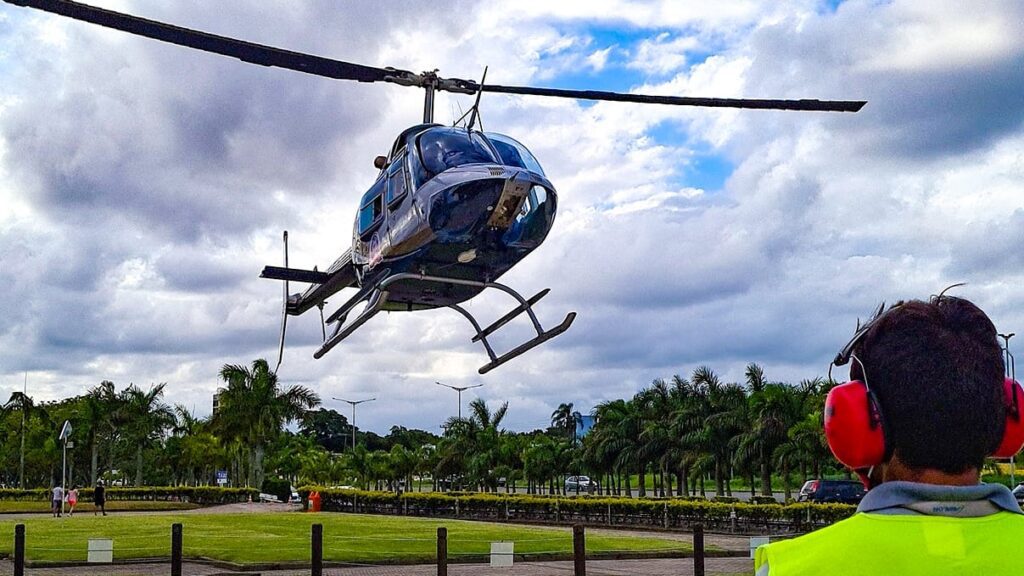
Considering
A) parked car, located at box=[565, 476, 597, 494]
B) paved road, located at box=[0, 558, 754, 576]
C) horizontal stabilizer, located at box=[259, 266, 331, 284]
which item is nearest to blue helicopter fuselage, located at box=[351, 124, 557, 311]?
horizontal stabilizer, located at box=[259, 266, 331, 284]

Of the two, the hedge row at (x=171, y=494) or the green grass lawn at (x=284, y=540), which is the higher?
the green grass lawn at (x=284, y=540)

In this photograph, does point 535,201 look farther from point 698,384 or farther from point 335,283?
point 698,384

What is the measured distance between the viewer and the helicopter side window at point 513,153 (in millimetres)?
15031

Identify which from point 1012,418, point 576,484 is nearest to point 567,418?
point 576,484

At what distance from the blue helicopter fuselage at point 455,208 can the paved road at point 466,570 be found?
7161 mm

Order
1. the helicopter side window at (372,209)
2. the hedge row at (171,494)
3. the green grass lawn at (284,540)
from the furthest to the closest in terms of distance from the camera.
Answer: the hedge row at (171,494), the green grass lawn at (284,540), the helicopter side window at (372,209)

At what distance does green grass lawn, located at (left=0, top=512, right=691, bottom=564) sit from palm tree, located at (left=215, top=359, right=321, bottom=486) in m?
27.7

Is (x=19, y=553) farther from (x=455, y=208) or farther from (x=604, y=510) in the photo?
(x=604, y=510)

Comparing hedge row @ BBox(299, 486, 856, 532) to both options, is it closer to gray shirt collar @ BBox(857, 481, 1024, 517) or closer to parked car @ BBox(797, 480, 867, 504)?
parked car @ BBox(797, 480, 867, 504)

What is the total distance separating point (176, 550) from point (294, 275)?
19.3ft

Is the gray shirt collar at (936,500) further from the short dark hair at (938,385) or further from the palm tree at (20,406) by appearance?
the palm tree at (20,406)

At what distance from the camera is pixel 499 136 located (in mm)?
15570

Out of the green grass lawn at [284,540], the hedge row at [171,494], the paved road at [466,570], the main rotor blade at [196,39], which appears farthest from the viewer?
the hedge row at [171,494]

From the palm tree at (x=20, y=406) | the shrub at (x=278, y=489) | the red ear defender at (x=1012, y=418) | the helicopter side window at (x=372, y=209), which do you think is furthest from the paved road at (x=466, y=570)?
the palm tree at (x=20, y=406)
